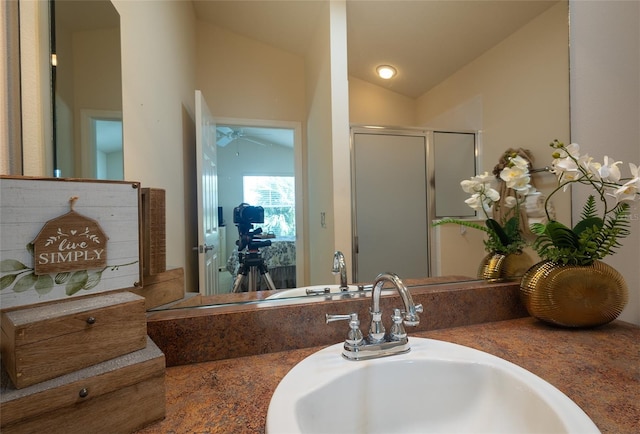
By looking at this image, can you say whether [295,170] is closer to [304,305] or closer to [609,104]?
[304,305]

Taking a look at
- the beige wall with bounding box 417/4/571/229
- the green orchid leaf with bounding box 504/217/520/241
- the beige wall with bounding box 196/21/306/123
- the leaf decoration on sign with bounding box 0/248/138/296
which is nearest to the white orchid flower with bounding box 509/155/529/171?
the beige wall with bounding box 417/4/571/229

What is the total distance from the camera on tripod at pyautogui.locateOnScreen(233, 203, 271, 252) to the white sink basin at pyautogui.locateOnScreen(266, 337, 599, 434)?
386 mm

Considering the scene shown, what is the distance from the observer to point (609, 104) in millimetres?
953

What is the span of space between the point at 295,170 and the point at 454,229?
642 mm

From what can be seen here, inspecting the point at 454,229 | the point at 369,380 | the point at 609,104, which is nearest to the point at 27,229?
the point at 369,380

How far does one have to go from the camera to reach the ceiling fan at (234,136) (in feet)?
2.75

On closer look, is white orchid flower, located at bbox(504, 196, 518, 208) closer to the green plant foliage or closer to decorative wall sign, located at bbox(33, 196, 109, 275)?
the green plant foliage

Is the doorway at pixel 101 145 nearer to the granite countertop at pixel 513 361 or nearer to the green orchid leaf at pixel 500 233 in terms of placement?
the granite countertop at pixel 513 361

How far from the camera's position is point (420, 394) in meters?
0.62

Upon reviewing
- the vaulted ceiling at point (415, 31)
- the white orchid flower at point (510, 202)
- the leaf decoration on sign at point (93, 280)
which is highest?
the vaulted ceiling at point (415, 31)

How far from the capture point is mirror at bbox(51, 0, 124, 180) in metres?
0.62

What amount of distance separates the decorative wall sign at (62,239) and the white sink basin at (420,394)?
40 centimetres

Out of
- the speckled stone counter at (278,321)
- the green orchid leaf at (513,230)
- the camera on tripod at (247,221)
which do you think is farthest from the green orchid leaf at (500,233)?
the camera on tripod at (247,221)

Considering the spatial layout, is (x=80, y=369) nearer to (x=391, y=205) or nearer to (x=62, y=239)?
(x=62, y=239)
